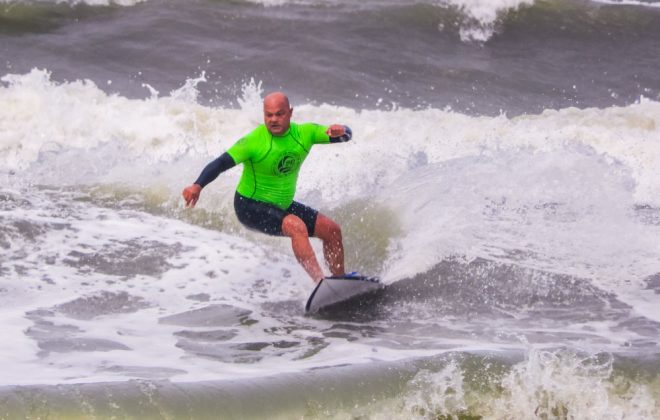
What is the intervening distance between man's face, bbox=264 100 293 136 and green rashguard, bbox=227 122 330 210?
14 centimetres

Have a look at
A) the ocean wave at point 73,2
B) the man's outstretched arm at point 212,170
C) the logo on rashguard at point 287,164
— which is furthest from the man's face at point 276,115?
the ocean wave at point 73,2

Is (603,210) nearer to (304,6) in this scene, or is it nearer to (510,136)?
(510,136)

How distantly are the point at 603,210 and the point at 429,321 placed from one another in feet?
10.7

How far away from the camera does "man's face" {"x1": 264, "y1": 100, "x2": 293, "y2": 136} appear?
780 centimetres

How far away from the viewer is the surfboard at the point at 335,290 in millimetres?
7598

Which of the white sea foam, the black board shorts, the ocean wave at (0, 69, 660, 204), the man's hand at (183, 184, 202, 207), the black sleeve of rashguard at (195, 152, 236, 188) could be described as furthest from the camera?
the ocean wave at (0, 69, 660, 204)

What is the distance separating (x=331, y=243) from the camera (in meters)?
8.13

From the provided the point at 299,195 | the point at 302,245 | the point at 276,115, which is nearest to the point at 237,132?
the point at 299,195

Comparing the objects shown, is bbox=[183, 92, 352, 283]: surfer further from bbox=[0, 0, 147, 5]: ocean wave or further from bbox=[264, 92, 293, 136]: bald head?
bbox=[0, 0, 147, 5]: ocean wave

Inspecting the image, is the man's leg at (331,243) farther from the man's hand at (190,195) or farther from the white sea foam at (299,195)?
the man's hand at (190,195)

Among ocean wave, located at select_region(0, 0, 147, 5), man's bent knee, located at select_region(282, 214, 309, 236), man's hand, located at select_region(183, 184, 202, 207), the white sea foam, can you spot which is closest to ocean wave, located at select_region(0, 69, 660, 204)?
the white sea foam

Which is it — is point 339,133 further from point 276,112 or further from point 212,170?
point 212,170

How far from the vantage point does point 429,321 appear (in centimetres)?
755

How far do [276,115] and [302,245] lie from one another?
981mm
